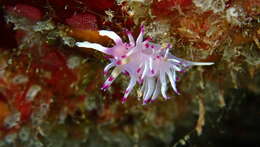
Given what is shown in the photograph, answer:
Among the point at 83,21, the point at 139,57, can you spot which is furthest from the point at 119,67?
the point at 83,21

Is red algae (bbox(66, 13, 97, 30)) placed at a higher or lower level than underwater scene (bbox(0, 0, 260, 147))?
higher

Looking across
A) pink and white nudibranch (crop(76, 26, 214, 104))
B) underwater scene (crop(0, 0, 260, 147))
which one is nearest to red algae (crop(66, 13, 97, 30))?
underwater scene (crop(0, 0, 260, 147))

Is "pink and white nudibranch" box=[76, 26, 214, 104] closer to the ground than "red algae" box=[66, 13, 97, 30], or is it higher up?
closer to the ground

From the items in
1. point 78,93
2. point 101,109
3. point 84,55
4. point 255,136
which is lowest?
point 255,136

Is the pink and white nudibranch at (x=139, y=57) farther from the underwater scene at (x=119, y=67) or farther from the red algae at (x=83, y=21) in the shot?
the red algae at (x=83, y=21)

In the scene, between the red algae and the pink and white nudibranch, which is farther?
the red algae

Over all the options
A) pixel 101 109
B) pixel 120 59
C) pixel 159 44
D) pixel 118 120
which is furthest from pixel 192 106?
pixel 120 59

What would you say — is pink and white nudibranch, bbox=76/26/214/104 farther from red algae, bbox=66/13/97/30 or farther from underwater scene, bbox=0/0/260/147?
red algae, bbox=66/13/97/30

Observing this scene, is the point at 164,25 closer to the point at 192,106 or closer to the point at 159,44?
the point at 159,44
